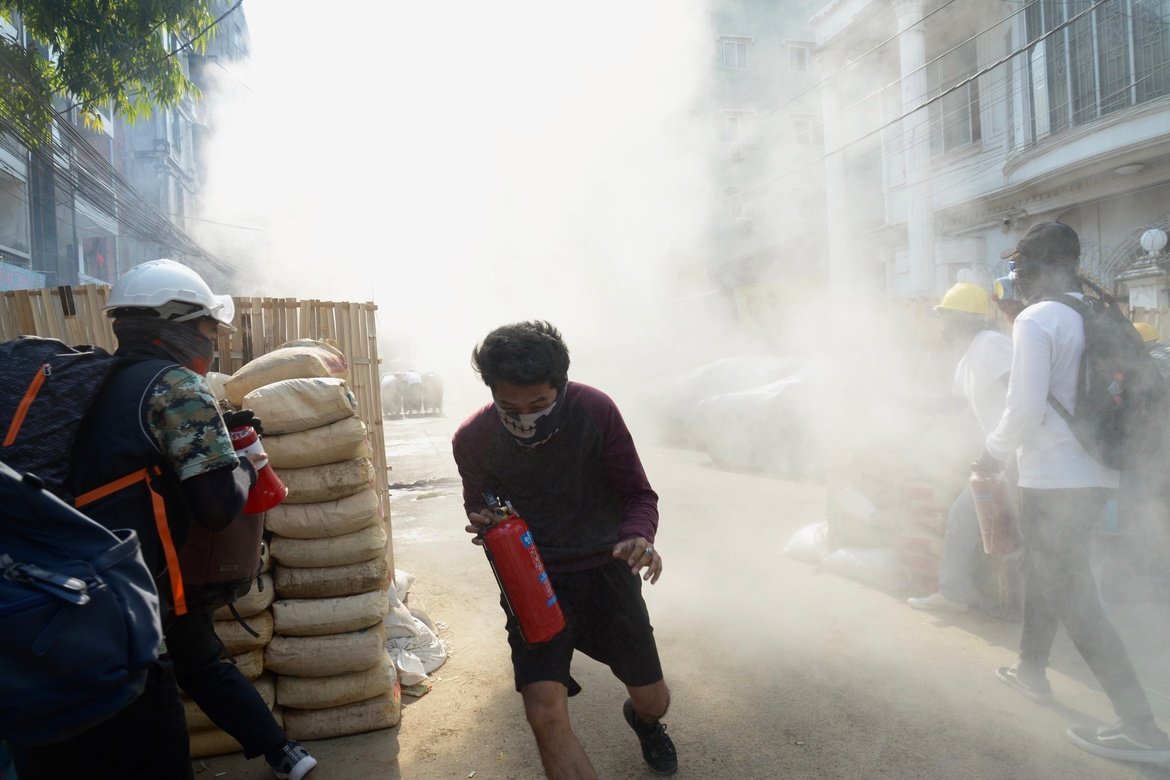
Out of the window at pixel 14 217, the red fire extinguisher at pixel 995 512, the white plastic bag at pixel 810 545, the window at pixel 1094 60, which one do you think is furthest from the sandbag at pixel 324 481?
the window at pixel 14 217

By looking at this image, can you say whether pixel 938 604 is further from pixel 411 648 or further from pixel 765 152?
pixel 765 152

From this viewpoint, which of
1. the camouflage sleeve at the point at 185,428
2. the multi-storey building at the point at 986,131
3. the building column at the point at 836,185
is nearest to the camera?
the camouflage sleeve at the point at 185,428

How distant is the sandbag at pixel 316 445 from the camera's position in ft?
9.58

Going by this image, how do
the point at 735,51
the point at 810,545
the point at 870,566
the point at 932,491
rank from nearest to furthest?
the point at 932,491 → the point at 870,566 → the point at 810,545 → the point at 735,51

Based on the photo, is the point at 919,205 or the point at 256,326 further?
the point at 919,205

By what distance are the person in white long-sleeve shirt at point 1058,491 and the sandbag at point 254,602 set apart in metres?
2.80

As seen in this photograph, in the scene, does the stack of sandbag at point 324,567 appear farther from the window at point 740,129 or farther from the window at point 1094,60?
the window at point 740,129

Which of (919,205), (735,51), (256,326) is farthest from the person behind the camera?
(735,51)

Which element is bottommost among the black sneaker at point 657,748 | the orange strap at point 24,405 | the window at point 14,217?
the black sneaker at point 657,748

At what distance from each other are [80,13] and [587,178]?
36.6 ft

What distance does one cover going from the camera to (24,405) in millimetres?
1602

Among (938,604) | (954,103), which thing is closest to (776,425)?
(938,604)

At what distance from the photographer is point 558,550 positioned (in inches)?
86.0

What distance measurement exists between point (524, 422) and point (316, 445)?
125 centimetres
